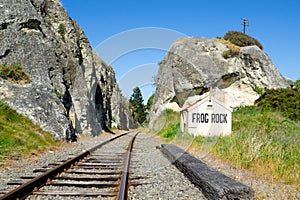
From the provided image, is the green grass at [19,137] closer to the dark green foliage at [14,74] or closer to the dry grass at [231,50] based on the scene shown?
the dark green foliage at [14,74]

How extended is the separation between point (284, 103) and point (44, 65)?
19.1 meters

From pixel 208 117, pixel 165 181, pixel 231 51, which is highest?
pixel 231 51

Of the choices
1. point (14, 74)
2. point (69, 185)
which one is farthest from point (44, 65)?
point (69, 185)

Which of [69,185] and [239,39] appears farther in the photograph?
[239,39]

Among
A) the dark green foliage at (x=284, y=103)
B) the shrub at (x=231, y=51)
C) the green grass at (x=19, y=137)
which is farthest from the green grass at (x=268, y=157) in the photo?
the shrub at (x=231, y=51)

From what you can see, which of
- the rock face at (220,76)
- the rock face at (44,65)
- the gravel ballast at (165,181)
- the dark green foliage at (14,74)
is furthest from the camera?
the rock face at (220,76)

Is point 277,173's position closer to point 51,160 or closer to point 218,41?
point 51,160

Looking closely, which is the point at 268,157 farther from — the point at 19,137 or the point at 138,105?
the point at 138,105

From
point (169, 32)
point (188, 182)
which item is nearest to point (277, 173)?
point (188, 182)

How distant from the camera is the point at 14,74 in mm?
14977

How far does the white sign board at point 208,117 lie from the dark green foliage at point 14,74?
9532 millimetres

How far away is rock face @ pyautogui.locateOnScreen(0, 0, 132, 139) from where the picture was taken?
13809 millimetres

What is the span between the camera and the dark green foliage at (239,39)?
41531mm

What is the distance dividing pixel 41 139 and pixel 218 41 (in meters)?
32.4
